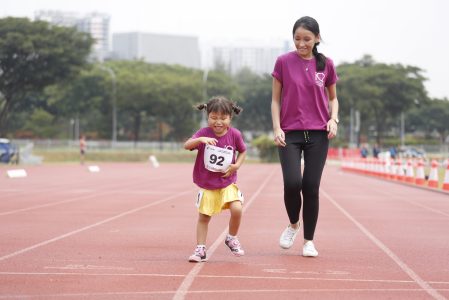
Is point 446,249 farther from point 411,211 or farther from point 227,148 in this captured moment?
point 411,211

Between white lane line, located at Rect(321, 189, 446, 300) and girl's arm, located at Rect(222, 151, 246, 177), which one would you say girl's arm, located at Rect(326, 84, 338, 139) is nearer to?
girl's arm, located at Rect(222, 151, 246, 177)

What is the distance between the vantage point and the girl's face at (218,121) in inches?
292

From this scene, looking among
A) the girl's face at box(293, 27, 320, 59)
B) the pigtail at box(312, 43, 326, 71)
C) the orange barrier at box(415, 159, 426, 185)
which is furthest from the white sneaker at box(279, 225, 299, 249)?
the orange barrier at box(415, 159, 426, 185)

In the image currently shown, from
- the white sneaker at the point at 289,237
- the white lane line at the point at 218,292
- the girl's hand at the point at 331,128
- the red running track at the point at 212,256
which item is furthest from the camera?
the white sneaker at the point at 289,237

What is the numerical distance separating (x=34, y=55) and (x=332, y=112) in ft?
174

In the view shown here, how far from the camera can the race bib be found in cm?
744

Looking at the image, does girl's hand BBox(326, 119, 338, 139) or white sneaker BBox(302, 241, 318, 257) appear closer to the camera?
girl's hand BBox(326, 119, 338, 139)

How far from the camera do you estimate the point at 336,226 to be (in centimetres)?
1192

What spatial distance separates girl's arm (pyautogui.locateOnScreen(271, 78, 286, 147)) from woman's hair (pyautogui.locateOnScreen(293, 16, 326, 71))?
0.40 metres

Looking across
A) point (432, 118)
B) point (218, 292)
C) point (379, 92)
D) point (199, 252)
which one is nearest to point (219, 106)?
point (199, 252)

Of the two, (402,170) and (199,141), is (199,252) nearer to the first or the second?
(199,141)

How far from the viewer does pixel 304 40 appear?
7582mm

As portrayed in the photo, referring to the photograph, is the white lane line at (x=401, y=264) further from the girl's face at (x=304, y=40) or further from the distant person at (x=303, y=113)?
the girl's face at (x=304, y=40)

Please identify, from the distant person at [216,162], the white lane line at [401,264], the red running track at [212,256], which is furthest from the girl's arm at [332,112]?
the white lane line at [401,264]
